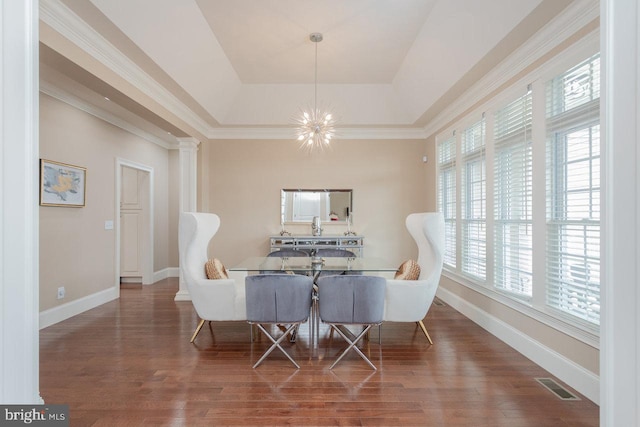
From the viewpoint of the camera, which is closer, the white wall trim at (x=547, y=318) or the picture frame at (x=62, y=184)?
the white wall trim at (x=547, y=318)

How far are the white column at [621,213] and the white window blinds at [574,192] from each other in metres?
1.53

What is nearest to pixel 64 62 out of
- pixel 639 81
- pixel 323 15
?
pixel 323 15

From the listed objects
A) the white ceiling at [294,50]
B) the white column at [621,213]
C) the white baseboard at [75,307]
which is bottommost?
the white baseboard at [75,307]

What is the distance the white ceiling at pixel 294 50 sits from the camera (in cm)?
280

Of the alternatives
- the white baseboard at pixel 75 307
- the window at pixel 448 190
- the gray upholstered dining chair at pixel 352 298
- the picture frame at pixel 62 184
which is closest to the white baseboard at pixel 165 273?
the white baseboard at pixel 75 307

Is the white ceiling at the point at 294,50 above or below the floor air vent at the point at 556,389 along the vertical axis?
above

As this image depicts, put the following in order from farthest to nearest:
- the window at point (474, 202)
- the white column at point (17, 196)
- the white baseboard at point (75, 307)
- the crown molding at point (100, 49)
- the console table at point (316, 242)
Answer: the console table at point (316, 242)
the window at point (474, 202)
the white baseboard at point (75, 307)
the crown molding at point (100, 49)
the white column at point (17, 196)

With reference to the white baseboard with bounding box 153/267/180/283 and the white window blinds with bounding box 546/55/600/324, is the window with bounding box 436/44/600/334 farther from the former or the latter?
the white baseboard with bounding box 153/267/180/283

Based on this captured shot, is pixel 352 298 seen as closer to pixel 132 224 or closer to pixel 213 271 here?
pixel 213 271

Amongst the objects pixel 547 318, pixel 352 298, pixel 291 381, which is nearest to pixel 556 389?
pixel 547 318

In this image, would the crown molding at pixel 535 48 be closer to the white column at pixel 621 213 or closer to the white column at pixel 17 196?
the white column at pixel 621 213

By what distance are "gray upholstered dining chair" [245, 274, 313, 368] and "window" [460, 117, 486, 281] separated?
2335 millimetres

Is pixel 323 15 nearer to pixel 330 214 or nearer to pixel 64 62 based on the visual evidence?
pixel 64 62

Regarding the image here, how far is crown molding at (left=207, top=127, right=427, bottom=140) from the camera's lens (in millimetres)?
5883
